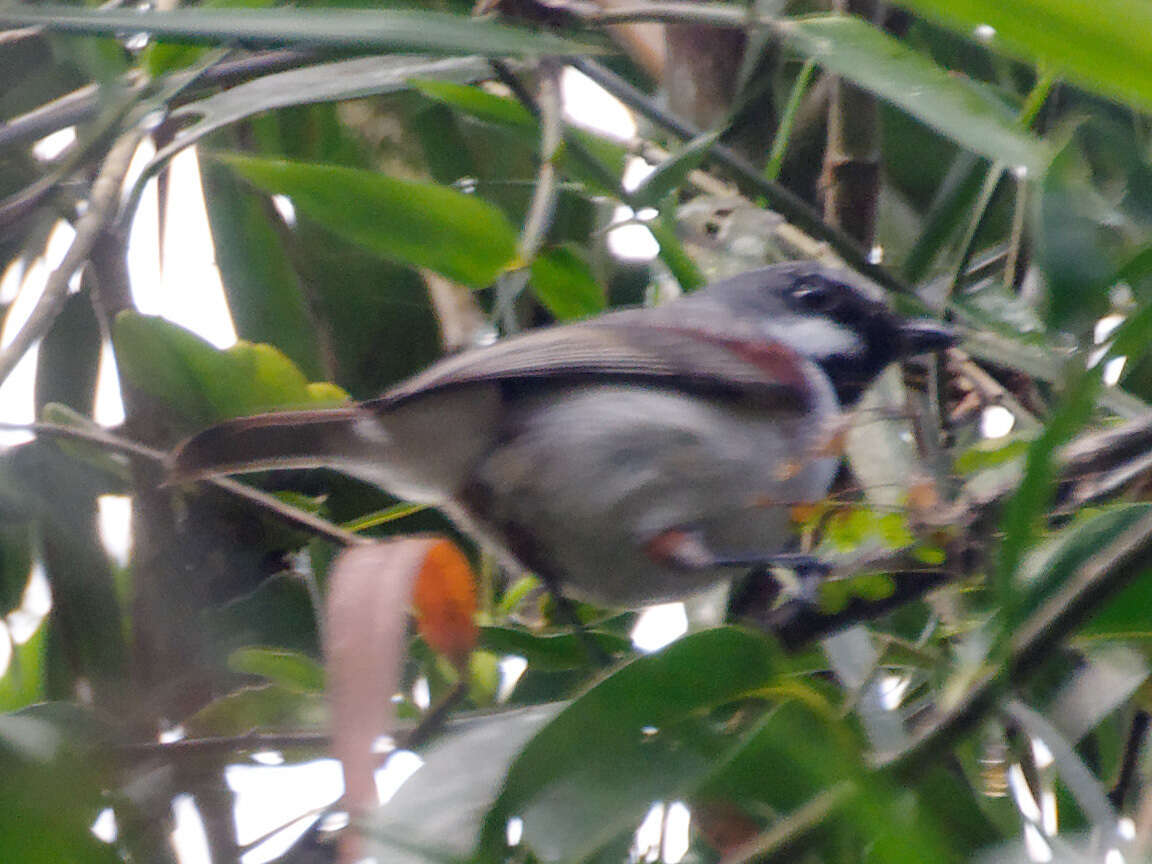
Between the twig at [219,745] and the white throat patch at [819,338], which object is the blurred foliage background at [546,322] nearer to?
the twig at [219,745]

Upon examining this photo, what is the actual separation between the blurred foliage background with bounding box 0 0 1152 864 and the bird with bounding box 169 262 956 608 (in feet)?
0.36

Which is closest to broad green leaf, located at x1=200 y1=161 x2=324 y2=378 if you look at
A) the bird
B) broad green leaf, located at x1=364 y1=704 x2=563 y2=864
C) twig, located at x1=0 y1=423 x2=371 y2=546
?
the bird

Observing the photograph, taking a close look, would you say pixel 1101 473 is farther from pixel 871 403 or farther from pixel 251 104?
pixel 251 104

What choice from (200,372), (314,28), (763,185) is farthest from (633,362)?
(314,28)

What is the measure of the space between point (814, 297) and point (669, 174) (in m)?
0.85

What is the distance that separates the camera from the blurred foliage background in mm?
1217

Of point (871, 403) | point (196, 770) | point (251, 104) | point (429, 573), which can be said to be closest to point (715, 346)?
point (871, 403)

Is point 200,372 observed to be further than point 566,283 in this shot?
No

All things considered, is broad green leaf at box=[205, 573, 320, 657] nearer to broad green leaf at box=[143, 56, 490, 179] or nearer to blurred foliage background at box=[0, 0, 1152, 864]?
blurred foliage background at box=[0, 0, 1152, 864]

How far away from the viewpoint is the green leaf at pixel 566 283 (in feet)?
7.50

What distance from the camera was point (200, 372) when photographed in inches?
83.9

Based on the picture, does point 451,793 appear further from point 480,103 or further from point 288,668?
point 480,103

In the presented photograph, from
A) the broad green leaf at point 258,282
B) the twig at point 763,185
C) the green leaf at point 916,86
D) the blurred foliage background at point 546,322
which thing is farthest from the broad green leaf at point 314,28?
the broad green leaf at point 258,282

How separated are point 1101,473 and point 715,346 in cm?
101
